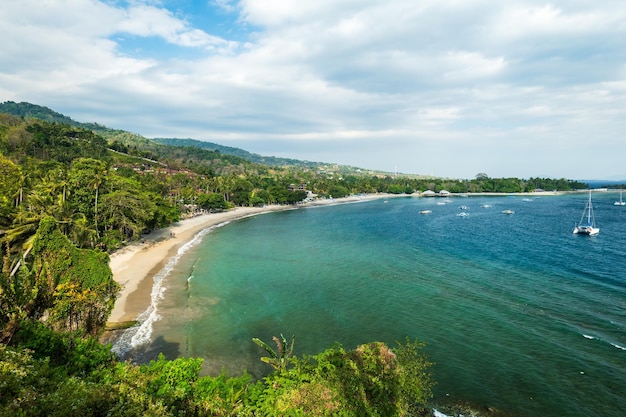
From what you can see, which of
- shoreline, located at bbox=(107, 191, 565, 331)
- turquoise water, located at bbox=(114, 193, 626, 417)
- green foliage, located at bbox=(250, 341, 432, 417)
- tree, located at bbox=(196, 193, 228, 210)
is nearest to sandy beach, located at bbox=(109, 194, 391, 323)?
shoreline, located at bbox=(107, 191, 565, 331)

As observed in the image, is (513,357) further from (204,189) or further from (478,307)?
(204,189)

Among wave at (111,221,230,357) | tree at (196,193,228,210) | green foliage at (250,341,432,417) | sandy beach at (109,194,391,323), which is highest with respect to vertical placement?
tree at (196,193,228,210)

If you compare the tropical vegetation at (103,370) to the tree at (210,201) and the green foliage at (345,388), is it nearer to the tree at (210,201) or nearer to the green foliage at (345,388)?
the green foliage at (345,388)

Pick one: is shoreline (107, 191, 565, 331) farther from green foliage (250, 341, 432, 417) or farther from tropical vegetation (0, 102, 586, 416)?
green foliage (250, 341, 432, 417)

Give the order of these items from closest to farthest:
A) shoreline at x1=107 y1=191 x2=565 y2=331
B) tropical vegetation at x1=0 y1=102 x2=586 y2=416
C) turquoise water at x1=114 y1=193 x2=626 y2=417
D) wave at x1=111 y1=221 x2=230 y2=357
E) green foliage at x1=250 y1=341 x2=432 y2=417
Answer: tropical vegetation at x1=0 y1=102 x2=586 y2=416 < green foliage at x1=250 y1=341 x2=432 y2=417 < turquoise water at x1=114 y1=193 x2=626 y2=417 < wave at x1=111 y1=221 x2=230 y2=357 < shoreline at x1=107 y1=191 x2=565 y2=331

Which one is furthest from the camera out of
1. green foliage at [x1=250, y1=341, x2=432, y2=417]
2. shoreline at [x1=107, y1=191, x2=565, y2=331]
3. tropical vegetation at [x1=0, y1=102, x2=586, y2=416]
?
shoreline at [x1=107, y1=191, x2=565, y2=331]
